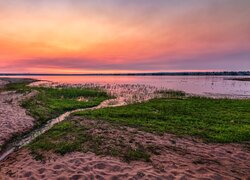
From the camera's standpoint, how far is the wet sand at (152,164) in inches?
353

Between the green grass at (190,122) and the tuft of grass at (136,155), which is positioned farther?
the green grass at (190,122)

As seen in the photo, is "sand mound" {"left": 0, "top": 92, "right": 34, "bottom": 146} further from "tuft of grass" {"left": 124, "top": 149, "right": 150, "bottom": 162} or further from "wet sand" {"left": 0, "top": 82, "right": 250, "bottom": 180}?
"tuft of grass" {"left": 124, "top": 149, "right": 150, "bottom": 162}

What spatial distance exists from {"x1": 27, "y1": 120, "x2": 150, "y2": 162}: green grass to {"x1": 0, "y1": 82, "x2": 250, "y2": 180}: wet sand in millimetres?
392

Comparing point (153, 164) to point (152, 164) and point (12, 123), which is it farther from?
point (12, 123)

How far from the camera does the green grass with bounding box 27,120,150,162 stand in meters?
10.9

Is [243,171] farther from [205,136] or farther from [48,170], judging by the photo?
[48,170]

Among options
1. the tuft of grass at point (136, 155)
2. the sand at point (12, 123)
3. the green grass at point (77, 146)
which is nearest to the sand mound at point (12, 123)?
the sand at point (12, 123)

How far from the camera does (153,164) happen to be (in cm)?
982

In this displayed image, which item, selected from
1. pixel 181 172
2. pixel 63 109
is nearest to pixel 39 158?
pixel 181 172

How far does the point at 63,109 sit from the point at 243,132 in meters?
17.7

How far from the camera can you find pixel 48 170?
9.53 metres

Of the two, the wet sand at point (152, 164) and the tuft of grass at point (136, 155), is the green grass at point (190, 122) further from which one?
the tuft of grass at point (136, 155)

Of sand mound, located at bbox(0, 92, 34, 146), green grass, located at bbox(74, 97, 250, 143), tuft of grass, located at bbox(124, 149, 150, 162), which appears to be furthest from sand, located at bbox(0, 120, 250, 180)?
sand mound, located at bbox(0, 92, 34, 146)

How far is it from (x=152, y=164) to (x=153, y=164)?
1.7 inches
